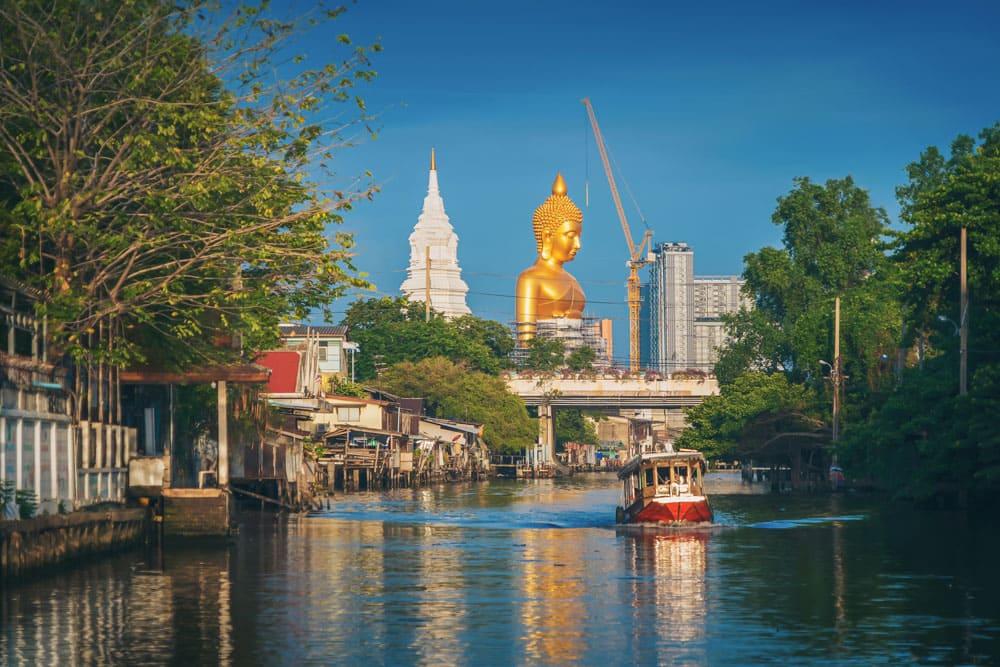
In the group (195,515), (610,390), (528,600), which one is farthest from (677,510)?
(610,390)

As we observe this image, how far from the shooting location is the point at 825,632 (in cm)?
2394

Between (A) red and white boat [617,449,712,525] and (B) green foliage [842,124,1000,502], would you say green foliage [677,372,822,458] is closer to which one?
(B) green foliage [842,124,1000,502]

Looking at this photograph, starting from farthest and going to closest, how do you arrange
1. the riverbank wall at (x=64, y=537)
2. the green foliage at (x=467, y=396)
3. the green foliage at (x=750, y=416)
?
the green foliage at (x=467, y=396) → the green foliage at (x=750, y=416) → the riverbank wall at (x=64, y=537)

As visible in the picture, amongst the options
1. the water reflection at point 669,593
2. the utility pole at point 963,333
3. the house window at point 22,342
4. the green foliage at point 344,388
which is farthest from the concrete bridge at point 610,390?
the house window at point 22,342

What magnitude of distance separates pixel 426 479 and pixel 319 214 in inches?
3071

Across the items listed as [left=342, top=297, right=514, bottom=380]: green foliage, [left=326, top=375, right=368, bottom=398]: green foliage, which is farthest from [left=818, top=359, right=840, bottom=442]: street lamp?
[left=342, top=297, right=514, bottom=380]: green foliage

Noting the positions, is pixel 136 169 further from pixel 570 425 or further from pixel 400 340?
pixel 570 425

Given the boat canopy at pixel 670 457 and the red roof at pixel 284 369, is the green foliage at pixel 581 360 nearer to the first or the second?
the red roof at pixel 284 369

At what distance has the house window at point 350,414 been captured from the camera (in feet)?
320

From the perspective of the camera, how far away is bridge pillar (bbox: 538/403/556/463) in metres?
144

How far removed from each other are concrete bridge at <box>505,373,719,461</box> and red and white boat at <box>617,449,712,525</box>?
7642cm

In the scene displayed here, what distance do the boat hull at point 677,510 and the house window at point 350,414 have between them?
155 ft

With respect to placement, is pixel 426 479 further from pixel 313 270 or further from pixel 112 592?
pixel 112 592

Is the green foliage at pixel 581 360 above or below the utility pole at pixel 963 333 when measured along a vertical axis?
above
